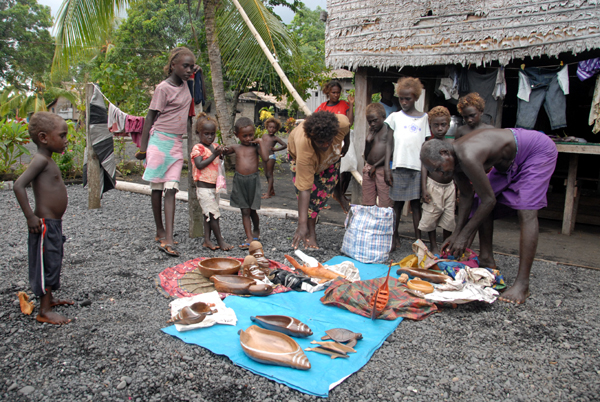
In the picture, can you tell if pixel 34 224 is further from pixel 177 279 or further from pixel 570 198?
pixel 570 198

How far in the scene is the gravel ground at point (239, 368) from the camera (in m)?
2.15

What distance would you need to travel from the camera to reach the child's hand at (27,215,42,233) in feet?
8.56

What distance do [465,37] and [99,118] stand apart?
5312mm

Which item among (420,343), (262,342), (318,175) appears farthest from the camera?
(318,175)

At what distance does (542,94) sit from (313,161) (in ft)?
12.1

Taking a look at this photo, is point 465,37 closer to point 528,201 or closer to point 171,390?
point 528,201

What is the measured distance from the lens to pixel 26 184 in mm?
2641

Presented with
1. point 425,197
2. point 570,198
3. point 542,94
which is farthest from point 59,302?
point 570,198

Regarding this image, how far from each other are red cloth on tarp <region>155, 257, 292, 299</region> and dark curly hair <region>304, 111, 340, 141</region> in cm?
135

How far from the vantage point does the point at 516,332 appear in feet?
9.52

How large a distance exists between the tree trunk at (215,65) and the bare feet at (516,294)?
592 centimetres

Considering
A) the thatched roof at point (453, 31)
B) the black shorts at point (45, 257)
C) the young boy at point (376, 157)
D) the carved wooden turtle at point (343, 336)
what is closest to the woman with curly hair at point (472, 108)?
the young boy at point (376, 157)

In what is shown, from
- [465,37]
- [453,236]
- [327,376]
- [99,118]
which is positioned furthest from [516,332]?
[99,118]

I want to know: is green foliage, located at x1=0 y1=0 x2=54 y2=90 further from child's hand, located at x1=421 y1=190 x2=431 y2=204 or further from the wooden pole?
child's hand, located at x1=421 y1=190 x2=431 y2=204
